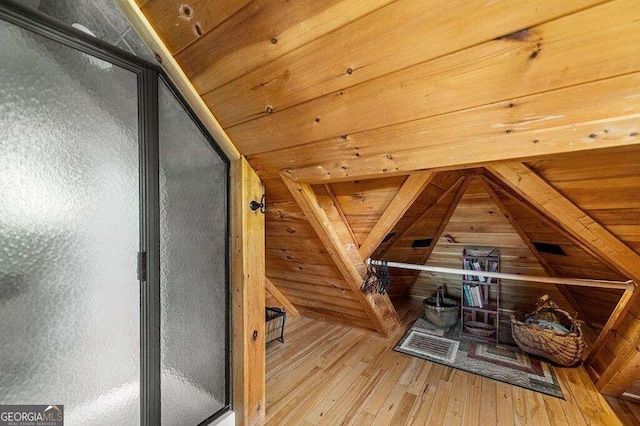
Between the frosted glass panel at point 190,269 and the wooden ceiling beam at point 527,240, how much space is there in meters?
2.13

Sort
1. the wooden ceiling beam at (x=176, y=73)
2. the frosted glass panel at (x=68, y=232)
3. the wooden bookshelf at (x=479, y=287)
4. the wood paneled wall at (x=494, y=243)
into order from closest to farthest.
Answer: the frosted glass panel at (x=68, y=232), the wooden ceiling beam at (x=176, y=73), the wood paneled wall at (x=494, y=243), the wooden bookshelf at (x=479, y=287)

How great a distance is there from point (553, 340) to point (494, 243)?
1.01 meters

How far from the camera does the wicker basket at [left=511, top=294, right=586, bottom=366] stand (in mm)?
1973

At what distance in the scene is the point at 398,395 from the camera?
1774 millimetres

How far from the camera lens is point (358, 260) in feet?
6.73

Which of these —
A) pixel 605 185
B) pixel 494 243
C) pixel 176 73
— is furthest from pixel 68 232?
pixel 494 243

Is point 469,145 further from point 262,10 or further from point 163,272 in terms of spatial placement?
point 163,272

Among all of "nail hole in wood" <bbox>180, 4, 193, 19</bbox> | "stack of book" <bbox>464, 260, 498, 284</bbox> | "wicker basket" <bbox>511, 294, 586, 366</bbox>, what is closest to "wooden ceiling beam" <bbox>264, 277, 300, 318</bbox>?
"stack of book" <bbox>464, 260, 498, 284</bbox>

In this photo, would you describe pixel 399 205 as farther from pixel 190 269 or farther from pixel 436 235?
pixel 436 235

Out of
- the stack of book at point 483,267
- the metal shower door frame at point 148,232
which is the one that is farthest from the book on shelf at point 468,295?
the metal shower door frame at point 148,232

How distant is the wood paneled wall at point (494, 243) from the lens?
257cm

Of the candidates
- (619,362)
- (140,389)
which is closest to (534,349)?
(619,362)

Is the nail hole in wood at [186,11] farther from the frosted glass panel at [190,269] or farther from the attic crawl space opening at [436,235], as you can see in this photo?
the attic crawl space opening at [436,235]

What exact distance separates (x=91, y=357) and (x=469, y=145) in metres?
1.61
